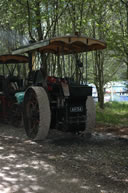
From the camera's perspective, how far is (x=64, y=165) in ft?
15.6

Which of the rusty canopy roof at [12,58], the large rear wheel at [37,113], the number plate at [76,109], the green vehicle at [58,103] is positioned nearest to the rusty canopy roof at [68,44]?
the green vehicle at [58,103]

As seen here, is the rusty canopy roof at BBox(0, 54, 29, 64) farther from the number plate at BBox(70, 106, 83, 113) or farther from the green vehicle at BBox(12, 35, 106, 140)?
the number plate at BBox(70, 106, 83, 113)

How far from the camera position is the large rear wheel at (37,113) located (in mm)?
6168

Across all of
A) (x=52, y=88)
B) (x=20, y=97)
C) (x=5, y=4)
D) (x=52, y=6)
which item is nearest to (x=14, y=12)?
(x=5, y=4)

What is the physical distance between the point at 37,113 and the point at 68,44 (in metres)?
2.10

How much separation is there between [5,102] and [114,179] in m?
5.84

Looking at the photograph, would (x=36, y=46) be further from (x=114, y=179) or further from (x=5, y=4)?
(x=5, y=4)

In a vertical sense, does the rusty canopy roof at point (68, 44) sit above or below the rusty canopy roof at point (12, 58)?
below

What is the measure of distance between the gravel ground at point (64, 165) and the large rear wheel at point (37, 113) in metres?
0.28

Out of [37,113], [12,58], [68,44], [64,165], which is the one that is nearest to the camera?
[64,165]

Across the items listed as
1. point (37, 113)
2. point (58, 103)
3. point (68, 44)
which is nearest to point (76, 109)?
point (58, 103)

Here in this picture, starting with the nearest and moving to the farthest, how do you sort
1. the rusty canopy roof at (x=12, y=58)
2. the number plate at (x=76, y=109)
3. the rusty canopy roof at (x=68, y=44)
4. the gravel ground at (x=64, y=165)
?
the gravel ground at (x=64, y=165)
the rusty canopy roof at (x=68, y=44)
the number plate at (x=76, y=109)
the rusty canopy roof at (x=12, y=58)

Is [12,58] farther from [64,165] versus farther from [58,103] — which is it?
[64,165]

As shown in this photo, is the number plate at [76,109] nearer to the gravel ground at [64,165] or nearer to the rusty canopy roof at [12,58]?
the gravel ground at [64,165]
